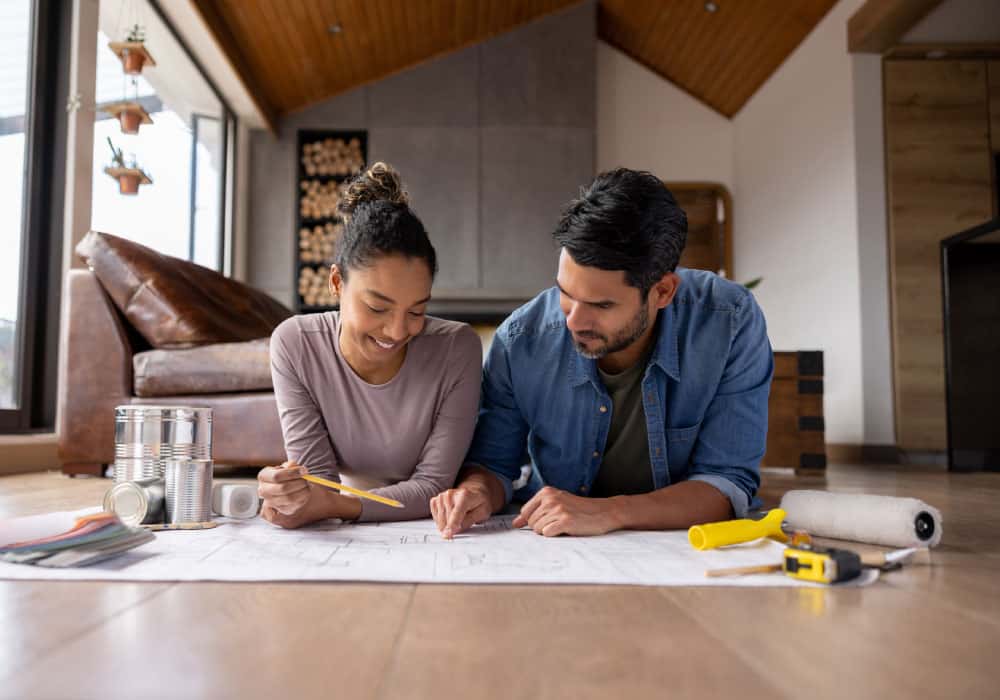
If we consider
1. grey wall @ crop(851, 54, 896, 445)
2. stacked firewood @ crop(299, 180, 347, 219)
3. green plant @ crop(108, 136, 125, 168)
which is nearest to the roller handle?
green plant @ crop(108, 136, 125, 168)

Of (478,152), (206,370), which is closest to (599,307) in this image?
(206,370)

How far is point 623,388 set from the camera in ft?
5.72

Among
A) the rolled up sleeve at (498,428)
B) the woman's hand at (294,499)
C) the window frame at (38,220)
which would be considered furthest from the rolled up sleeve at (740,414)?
the window frame at (38,220)

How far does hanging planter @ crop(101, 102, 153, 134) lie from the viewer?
3.72 metres

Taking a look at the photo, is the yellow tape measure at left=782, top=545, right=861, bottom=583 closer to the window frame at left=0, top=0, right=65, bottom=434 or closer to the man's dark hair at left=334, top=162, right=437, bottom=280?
the man's dark hair at left=334, top=162, right=437, bottom=280

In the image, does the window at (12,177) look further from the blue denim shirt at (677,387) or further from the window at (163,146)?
the blue denim shirt at (677,387)

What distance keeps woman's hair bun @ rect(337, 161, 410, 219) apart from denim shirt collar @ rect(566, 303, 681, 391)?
1.62ft

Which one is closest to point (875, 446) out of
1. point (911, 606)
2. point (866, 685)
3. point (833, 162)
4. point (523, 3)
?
point (833, 162)

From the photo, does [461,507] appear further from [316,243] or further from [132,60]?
[316,243]

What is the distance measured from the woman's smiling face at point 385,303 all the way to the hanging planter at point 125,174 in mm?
2675

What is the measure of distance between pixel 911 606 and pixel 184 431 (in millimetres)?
1226

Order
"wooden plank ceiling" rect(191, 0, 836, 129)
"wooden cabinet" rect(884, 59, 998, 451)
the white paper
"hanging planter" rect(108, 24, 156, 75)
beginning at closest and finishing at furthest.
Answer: the white paper, "hanging planter" rect(108, 24, 156, 75), "wooden cabinet" rect(884, 59, 998, 451), "wooden plank ceiling" rect(191, 0, 836, 129)

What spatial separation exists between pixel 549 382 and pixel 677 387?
254 mm

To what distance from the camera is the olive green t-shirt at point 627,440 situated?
5.70 ft
